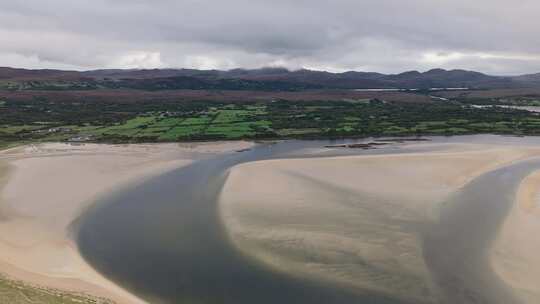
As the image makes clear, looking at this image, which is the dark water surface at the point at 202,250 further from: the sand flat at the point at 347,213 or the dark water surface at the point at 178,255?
the sand flat at the point at 347,213

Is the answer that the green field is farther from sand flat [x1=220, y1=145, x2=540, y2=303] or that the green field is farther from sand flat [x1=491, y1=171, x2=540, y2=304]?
sand flat [x1=491, y1=171, x2=540, y2=304]

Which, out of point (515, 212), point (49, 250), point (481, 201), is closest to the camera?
point (49, 250)

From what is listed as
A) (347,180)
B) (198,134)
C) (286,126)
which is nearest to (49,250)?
(347,180)

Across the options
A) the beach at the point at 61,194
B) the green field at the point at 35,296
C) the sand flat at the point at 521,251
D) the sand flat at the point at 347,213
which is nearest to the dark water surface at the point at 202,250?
the sand flat at the point at 521,251

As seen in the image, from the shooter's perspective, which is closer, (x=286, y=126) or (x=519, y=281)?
(x=519, y=281)

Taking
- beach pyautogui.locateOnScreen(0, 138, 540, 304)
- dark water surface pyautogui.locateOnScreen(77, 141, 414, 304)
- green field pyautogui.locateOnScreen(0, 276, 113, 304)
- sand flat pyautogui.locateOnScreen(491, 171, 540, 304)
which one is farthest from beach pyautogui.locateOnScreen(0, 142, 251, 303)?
sand flat pyautogui.locateOnScreen(491, 171, 540, 304)

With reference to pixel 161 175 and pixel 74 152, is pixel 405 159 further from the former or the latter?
pixel 74 152
